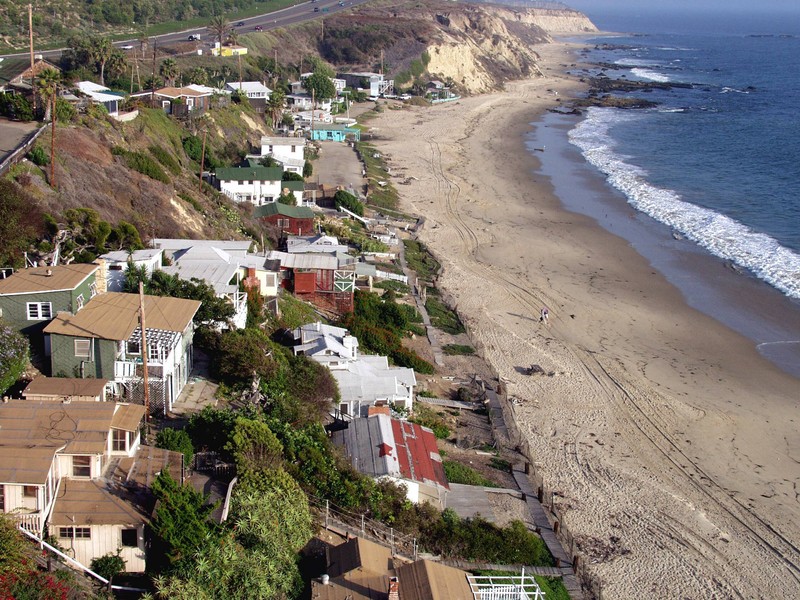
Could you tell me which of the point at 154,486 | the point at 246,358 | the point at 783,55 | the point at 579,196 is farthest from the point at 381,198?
the point at 783,55

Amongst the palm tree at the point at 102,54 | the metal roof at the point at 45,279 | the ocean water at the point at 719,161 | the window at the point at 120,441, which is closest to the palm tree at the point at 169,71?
the palm tree at the point at 102,54

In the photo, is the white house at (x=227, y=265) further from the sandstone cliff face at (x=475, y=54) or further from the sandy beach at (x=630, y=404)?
the sandstone cliff face at (x=475, y=54)

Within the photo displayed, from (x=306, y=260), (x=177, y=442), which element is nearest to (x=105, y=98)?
(x=306, y=260)

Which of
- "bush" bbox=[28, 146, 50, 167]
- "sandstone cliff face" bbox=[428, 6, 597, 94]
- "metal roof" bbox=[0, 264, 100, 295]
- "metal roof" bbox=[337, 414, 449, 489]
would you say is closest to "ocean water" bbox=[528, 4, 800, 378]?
"metal roof" bbox=[337, 414, 449, 489]

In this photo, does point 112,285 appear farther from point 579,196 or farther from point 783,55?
point 783,55

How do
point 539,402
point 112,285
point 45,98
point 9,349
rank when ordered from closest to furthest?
point 9,349, point 112,285, point 539,402, point 45,98
